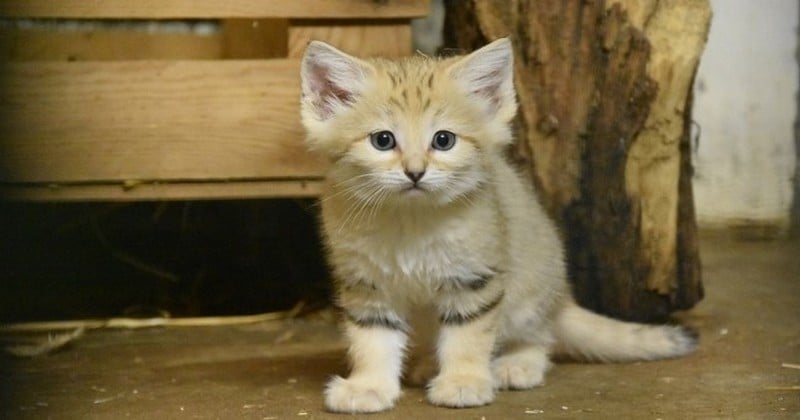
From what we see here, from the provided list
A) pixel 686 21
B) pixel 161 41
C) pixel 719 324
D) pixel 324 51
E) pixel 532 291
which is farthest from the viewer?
pixel 161 41

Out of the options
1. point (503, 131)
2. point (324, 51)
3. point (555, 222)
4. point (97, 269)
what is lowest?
point (97, 269)

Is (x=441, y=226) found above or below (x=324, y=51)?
below

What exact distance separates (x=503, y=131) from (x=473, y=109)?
9 centimetres

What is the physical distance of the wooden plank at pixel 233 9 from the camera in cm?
287

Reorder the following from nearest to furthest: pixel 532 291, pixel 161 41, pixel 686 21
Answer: pixel 532 291, pixel 686 21, pixel 161 41

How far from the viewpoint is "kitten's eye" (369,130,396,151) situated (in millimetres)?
2336

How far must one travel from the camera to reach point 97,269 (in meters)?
3.89

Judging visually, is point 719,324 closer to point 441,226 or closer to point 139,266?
point 441,226

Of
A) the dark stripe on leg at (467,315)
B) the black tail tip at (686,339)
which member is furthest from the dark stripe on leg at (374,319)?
the black tail tip at (686,339)

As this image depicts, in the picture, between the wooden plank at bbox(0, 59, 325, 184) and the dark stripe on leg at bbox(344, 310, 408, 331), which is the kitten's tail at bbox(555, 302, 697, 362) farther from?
the wooden plank at bbox(0, 59, 325, 184)

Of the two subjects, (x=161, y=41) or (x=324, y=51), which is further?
(x=161, y=41)

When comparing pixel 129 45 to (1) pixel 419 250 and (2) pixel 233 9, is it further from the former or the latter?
(1) pixel 419 250

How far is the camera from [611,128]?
2.88 metres

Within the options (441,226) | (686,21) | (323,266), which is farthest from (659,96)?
(323,266)
